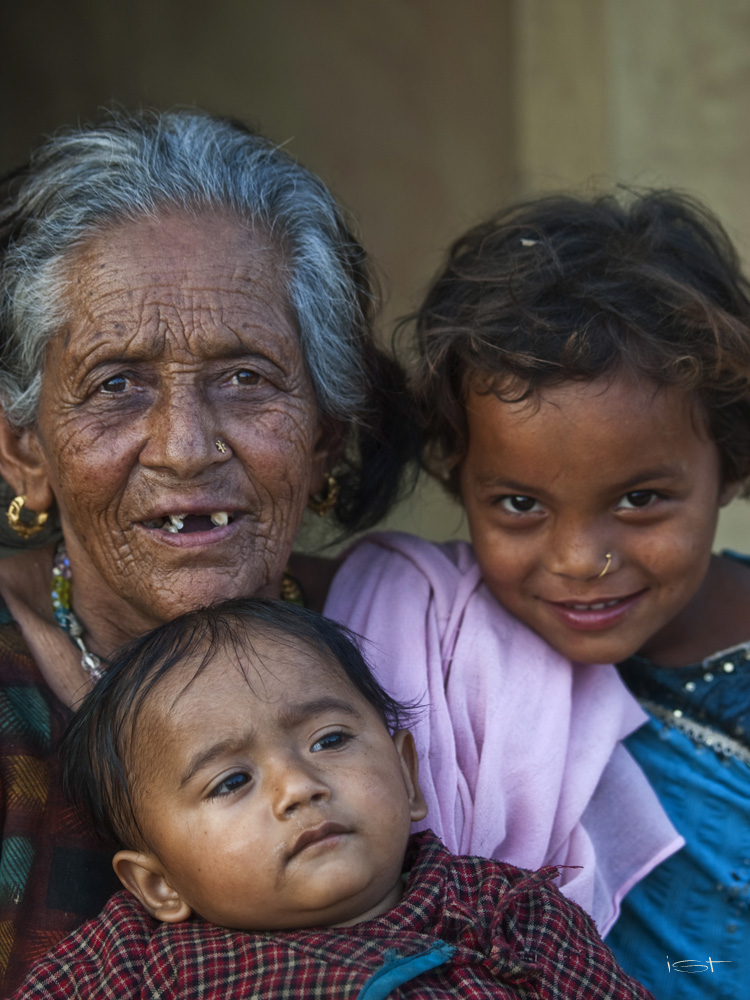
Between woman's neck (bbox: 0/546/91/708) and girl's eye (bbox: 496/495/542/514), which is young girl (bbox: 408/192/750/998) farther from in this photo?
woman's neck (bbox: 0/546/91/708)

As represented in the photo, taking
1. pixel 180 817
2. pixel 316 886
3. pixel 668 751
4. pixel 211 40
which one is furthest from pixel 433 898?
pixel 211 40

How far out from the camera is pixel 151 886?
6.39 ft

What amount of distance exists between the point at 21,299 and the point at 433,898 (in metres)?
1.54

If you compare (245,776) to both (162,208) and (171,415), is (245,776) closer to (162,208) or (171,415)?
(171,415)

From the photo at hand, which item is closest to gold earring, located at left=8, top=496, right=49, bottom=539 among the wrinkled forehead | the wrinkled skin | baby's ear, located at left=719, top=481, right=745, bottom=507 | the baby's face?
the wrinkled skin

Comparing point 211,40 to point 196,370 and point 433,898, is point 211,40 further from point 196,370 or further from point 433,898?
point 433,898

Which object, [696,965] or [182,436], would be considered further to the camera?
[696,965]

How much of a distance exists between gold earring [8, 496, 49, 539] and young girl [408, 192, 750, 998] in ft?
3.27

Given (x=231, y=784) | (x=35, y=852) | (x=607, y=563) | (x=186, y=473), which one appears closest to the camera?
(x=231, y=784)

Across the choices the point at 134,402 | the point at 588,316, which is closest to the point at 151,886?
the point at 134,402

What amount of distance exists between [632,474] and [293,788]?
3.58 ft

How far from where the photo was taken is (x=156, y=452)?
221 cm

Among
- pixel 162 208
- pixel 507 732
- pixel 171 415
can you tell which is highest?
pixel 162 208

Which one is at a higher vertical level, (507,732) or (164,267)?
(164,267)
